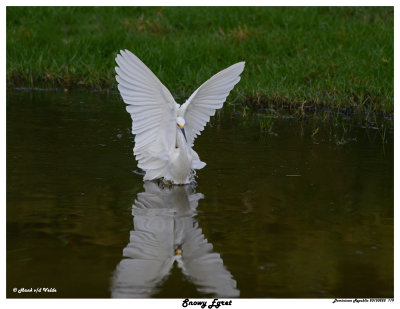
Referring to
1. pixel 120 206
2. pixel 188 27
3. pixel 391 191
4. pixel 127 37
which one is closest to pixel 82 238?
pixel 120 206

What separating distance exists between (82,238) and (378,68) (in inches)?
299

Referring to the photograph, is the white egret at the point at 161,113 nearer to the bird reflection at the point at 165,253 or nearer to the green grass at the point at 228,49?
the bird reflection at the point at 165,253

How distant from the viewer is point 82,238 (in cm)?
592

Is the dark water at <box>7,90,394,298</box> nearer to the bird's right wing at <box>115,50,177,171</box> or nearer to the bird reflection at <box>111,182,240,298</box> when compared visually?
the bird reflection at <box>111,182,240,298</box>

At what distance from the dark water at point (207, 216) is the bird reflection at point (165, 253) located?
0.01 m

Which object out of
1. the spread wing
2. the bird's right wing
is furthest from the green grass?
the bird's right wing

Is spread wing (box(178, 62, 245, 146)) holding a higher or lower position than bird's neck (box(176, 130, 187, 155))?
higher

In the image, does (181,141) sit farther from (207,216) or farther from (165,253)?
(165,253)

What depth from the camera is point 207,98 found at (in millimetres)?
8078

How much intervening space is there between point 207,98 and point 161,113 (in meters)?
0.59

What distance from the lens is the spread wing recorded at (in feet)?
25.8

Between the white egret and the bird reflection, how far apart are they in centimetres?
61

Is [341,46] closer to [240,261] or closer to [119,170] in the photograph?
[119,170]

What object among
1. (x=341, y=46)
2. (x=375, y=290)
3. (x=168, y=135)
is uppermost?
(x=341, y=46)
